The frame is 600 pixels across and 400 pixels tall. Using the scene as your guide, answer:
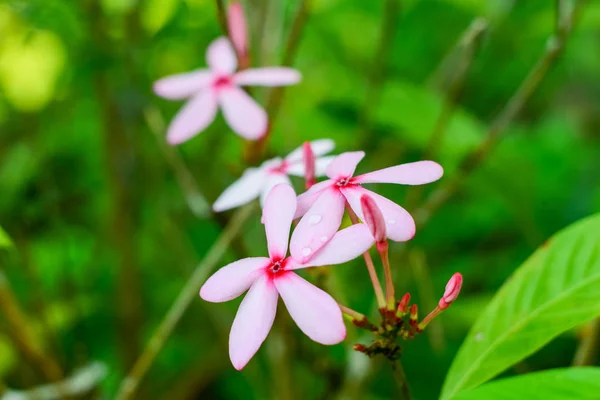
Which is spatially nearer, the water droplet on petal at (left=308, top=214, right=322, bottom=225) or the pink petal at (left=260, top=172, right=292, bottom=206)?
the water droplet on petal at (left=308, top=214, right=322, bottom=225)

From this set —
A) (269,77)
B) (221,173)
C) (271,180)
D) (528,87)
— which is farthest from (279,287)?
(221,173)

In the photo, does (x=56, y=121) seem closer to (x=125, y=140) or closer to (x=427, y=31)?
(x=125, y=140)

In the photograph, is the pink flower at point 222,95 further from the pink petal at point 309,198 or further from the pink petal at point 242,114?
the pink petal at point 309,198

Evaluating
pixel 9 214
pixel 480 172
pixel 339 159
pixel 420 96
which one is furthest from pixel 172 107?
pixel 339 159

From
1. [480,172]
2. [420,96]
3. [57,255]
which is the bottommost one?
[480,172]

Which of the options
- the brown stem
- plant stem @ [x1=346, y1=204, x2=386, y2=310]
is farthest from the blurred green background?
plant stem @ [x1=346, y1=204, x2=386, y2=310]

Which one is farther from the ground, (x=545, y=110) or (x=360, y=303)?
(x=545, y=110)

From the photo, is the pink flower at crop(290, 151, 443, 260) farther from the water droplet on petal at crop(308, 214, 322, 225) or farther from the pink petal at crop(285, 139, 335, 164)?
the pink petal at crop(285, 139, 335, 164)
